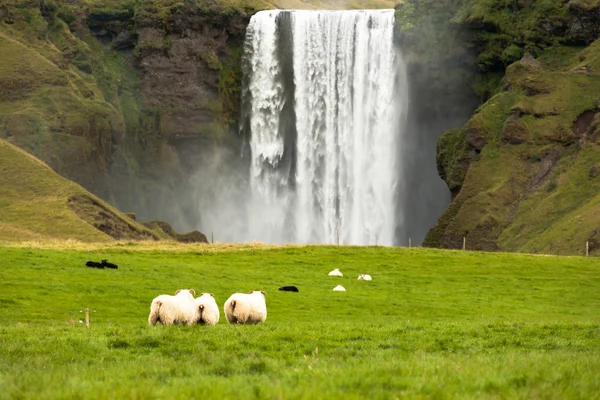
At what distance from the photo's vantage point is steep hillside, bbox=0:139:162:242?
87.0m

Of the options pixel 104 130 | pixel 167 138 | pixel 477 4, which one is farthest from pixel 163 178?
pixel 477 4

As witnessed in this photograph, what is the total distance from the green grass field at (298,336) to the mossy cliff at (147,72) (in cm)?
7493

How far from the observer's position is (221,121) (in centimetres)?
13425

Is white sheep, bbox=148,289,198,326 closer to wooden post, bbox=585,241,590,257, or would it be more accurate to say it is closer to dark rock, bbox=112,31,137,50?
wooden post, bbox=585,241,590,257

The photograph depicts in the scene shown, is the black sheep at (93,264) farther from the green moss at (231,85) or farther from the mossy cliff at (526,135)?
the green moss at (231,85)

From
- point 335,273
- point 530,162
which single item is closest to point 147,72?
point 530,162

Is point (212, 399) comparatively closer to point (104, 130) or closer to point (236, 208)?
point (104, 130)

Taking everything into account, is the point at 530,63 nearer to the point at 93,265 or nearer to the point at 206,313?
the point at 93,265

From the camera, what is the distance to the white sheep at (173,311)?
26.0m

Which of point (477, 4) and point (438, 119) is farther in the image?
point (438, 119)

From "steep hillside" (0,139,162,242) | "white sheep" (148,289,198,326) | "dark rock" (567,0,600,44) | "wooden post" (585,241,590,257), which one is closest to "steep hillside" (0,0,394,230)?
"steep hillside" (0,139,162,242)

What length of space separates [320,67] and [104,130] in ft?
87.0

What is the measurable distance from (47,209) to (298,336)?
71.9 m

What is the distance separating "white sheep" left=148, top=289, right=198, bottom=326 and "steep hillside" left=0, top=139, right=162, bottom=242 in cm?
5764
